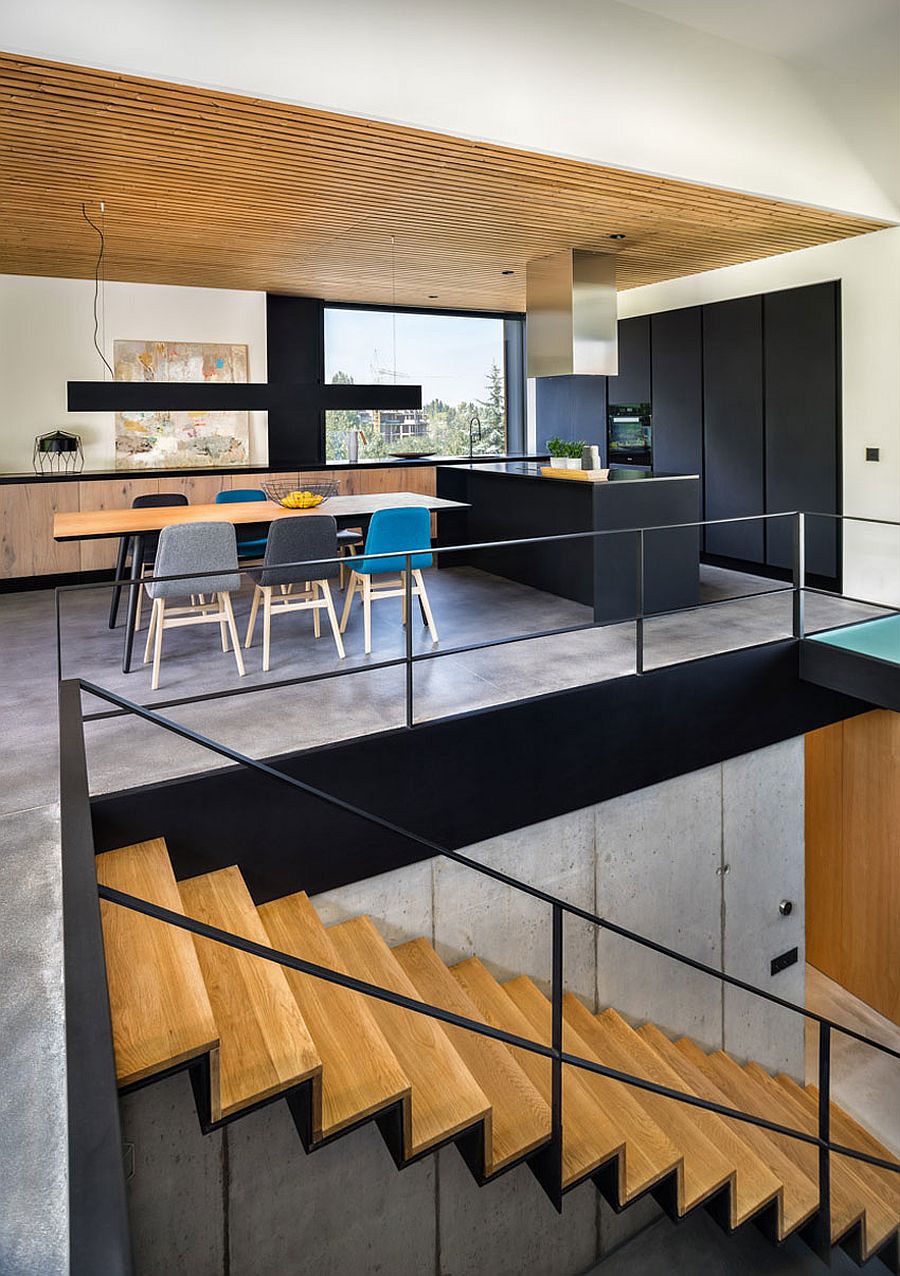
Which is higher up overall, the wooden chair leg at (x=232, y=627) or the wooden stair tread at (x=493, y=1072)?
the wooden chair leg at (x=232, y=627)

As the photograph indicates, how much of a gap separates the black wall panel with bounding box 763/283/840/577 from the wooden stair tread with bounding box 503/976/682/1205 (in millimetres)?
4260

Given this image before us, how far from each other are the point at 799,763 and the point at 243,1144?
3.71 m

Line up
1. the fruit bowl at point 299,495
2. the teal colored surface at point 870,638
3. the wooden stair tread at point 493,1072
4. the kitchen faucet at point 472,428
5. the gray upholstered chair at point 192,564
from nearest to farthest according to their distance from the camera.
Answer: the wooden stair tread at point 493,1072, the gray upholstered chair at point 192,564, the teal colored surface at point 870,638, the fruit bowl at point 299,495, the kitchen faucet at point 472,428

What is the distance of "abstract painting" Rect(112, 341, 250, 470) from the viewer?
301 inches

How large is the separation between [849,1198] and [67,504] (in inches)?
261

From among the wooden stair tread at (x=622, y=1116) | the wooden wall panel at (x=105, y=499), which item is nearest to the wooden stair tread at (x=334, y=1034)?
the wooden stair tread at (x=622, y=1116)

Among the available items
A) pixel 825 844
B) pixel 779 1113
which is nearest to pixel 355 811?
pixel 779 1113

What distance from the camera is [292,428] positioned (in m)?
8.51

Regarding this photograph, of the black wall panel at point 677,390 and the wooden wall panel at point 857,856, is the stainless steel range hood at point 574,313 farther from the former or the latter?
the wooden wall panel at point 857,856

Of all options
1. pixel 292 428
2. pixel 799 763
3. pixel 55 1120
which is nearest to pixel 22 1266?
pixel 55 1120

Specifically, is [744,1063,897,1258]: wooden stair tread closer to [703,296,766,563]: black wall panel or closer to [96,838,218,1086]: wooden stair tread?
[96,838,218,1086]: wooden stair tread

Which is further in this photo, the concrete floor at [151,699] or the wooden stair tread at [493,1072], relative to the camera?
the wooden stair tread at [493,1072]

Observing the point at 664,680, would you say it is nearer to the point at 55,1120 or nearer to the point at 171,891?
the point at 171,891

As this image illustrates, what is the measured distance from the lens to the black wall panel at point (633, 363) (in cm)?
815
